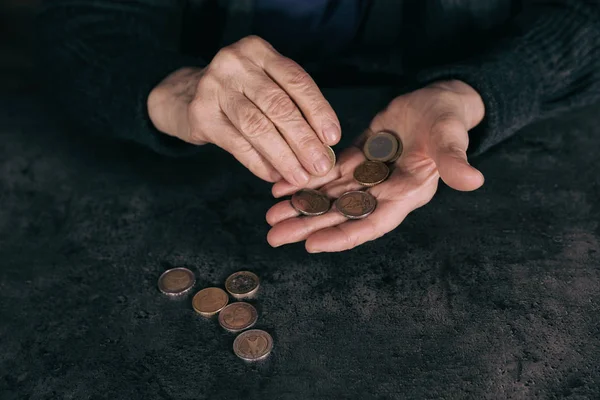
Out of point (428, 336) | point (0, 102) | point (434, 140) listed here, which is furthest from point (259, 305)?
point (0, 102)

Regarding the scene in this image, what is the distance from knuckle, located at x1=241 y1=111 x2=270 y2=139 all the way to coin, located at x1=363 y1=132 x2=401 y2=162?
0.39m

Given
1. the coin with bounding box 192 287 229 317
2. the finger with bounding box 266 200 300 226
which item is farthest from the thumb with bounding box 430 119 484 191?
the coin with bounding box 192 287 229 317

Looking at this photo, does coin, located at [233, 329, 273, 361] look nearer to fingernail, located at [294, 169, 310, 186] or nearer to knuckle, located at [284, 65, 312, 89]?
fingernail, located at [294, 169, 310, 186]

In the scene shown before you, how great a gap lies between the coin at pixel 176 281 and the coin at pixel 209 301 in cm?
5

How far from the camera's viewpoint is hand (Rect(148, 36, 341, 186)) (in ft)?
4.86

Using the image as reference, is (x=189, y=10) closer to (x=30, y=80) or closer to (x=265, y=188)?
(x=265, y=188)

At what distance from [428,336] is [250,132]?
0.64m

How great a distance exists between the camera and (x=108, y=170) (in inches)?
81.7

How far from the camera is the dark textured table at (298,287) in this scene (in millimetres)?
1368

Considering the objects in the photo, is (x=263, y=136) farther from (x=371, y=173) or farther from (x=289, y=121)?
(x=371, y=173)

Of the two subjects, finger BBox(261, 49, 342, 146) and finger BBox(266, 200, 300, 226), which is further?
finger BBox(266, 200, 300, 226)

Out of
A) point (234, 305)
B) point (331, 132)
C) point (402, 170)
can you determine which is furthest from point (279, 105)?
point (234, 305)

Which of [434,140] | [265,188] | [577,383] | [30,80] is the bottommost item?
[30,80]

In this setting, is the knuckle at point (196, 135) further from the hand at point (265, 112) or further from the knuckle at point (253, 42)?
the knuckle at point (253, 42)
